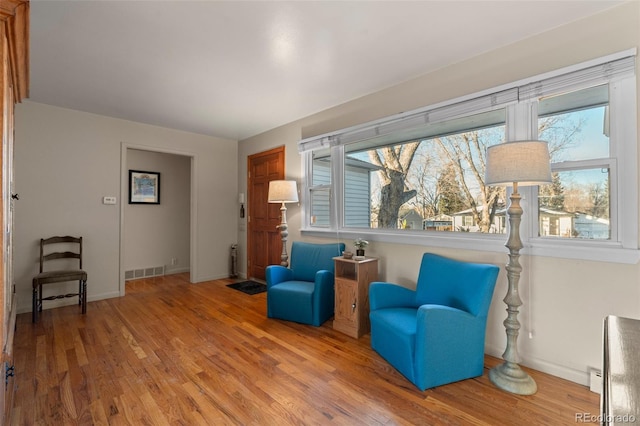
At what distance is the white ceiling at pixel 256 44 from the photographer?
1890 millimetres

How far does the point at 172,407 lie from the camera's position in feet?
5.80

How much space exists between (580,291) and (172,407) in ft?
8.92

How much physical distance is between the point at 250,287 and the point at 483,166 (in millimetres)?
3478

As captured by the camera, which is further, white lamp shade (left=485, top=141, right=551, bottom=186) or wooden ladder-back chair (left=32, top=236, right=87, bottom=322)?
wooden ladder-back chair (left=32, top=236, right=87, bottom=322)

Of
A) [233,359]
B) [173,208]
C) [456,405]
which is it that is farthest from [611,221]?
[173,208]

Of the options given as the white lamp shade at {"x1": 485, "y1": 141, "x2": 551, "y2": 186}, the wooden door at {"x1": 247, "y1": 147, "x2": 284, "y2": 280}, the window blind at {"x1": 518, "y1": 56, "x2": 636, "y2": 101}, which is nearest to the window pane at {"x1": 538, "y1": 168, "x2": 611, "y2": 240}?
the white lamp shade at {"x1": 485, "y1": 141, "x2": 551, "y2": 186}

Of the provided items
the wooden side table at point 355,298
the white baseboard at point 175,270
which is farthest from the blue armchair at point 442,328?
the white baseboard at point 175,270

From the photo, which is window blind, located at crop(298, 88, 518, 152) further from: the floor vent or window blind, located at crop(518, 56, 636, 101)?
the floor vent

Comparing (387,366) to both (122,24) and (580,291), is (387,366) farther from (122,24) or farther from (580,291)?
(122,24)

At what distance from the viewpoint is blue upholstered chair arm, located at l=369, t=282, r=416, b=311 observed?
247 cm

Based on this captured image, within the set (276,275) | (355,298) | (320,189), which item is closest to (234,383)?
(355,298)

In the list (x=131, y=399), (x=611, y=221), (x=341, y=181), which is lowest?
(x=131, y=399)

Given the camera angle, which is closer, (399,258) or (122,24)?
(122,24)

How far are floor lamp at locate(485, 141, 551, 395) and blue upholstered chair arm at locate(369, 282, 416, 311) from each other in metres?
0.72
